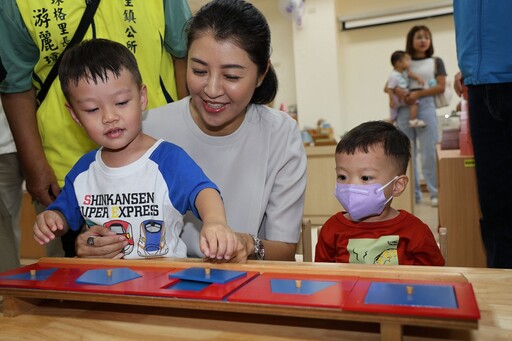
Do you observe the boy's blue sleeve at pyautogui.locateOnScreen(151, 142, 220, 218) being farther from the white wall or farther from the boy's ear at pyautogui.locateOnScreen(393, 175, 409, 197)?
the white wall

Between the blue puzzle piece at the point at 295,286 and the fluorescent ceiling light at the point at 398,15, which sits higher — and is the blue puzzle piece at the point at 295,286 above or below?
below

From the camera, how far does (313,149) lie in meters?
5.47

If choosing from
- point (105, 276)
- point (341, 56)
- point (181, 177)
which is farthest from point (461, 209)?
point (341, 56)

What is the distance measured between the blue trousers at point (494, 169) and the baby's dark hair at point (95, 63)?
1.21 meters

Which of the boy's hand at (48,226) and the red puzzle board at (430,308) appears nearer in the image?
the red puzzle board at (430,308)

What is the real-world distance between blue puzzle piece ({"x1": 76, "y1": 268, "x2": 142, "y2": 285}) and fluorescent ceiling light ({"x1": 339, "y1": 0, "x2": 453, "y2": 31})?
7698mm

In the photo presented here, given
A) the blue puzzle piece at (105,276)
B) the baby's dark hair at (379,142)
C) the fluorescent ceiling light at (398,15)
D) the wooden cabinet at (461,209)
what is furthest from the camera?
the fluorescent ceiling light at (398,15)

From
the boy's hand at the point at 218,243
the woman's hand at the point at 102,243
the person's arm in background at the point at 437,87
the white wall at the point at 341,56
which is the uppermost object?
the white wall at the point at 341,56

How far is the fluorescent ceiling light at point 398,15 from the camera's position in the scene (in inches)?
300

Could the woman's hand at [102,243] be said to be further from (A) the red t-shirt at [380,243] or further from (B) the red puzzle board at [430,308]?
(B) the red puzzle board at [430,308]

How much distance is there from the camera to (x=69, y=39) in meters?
→ 1.64

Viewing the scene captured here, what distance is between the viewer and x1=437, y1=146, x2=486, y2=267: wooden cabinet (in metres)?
2.87

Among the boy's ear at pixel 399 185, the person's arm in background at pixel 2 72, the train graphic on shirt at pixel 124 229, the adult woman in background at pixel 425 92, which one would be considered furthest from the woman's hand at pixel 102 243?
the adult woman in background at pixel 425 92

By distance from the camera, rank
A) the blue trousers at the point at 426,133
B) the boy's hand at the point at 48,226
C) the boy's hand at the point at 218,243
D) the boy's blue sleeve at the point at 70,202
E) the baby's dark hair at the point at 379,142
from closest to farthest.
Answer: the boy's hand at the point at 218,243, the boy's hand at the point at 48,226, the boy's blue sleeve at the point at 70,202, the baby's dark hair at the point at 379,142, the blue trousers at the point at 426,133
